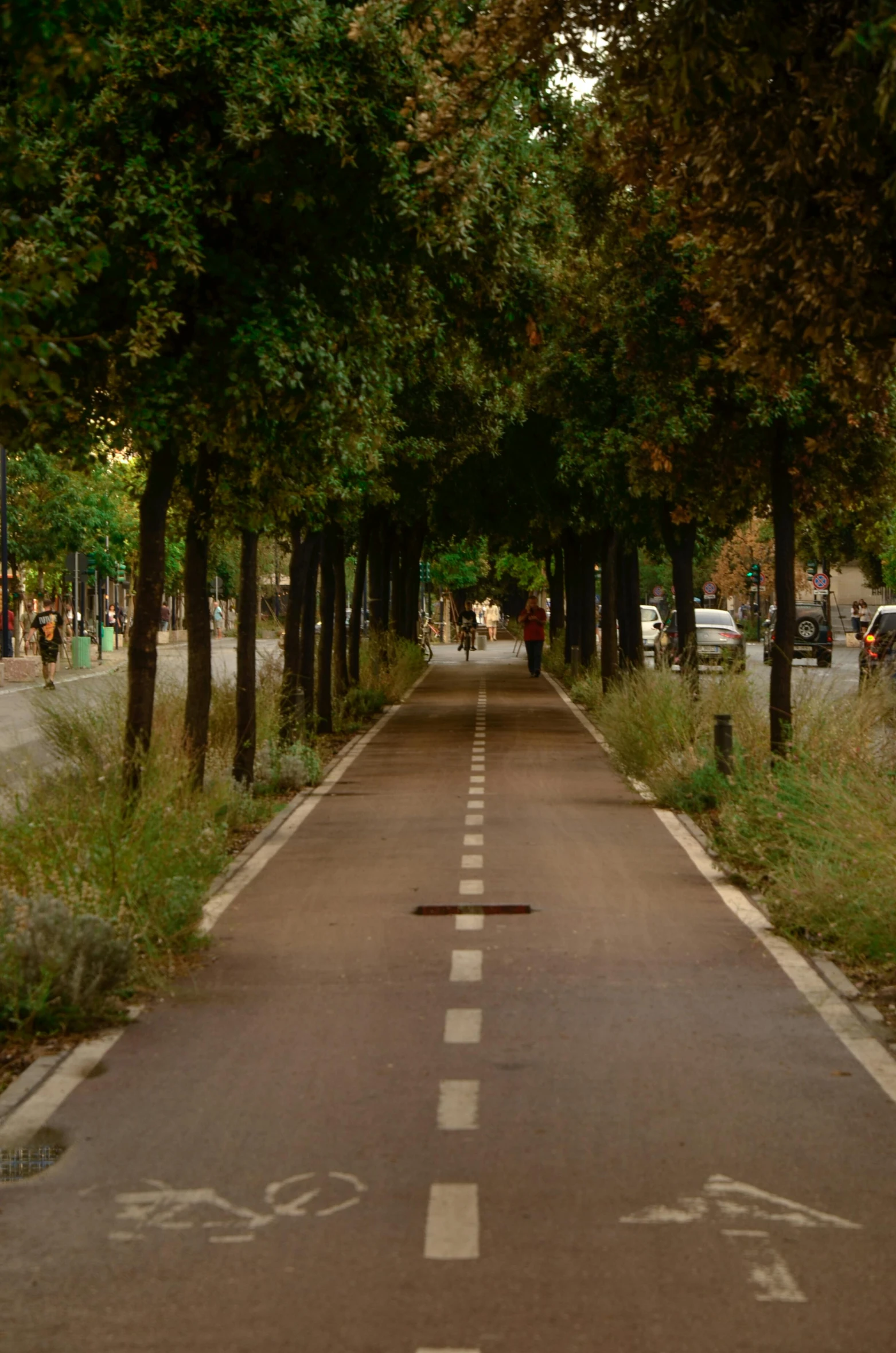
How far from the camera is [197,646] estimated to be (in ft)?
56.9

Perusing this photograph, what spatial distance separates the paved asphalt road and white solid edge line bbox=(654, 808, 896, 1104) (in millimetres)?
82

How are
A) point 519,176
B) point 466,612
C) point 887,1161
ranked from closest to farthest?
point 887,1161, point 519,176, point 466,612

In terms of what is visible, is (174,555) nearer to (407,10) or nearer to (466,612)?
(466,612)

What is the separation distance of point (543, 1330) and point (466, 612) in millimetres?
70111

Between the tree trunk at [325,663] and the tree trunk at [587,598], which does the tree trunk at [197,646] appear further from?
the tree trunk at [587,598]

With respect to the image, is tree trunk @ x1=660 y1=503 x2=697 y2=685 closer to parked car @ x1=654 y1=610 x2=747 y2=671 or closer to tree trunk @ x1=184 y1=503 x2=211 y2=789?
parked car @ x1=654 y1=610 x2=747 y2=671

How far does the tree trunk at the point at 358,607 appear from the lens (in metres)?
37.0

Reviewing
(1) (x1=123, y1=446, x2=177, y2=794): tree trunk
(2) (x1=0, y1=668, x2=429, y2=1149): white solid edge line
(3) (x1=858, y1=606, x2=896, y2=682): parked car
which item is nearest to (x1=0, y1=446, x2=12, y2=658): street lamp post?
(3) (x1=858, y1=606, x2=896, y2=682): parked car

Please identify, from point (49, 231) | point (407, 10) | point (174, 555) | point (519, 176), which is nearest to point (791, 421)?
point (519, 176)

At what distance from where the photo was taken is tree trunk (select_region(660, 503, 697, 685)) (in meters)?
25.2

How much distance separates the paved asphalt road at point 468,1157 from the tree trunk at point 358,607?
24465 mm

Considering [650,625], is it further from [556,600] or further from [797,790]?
[797,790]

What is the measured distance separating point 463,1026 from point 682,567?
17.4m

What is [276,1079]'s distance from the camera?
7.88 m
